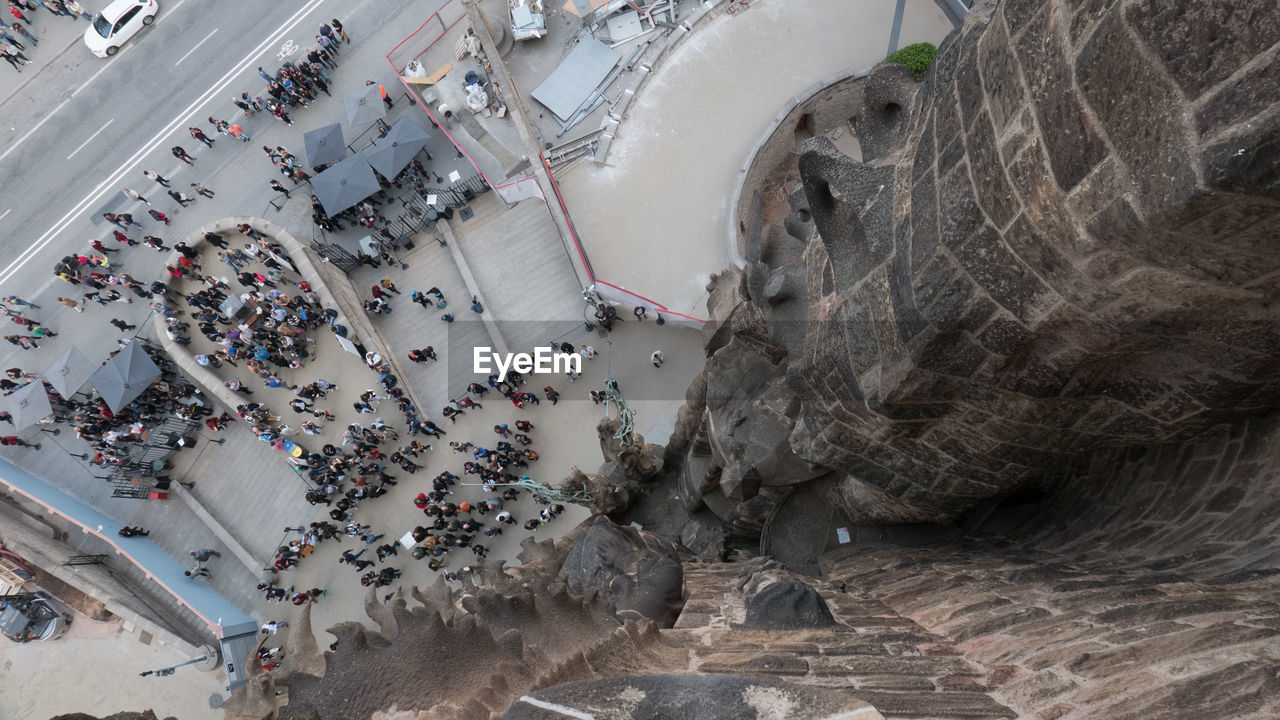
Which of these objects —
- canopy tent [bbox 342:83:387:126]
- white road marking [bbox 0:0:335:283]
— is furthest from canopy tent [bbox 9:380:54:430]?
canopy tent [bbox 342:83:387:126]

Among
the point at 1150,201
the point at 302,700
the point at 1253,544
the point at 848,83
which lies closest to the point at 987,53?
the point at 1150,201

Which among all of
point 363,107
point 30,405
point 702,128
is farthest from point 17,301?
point 702,128

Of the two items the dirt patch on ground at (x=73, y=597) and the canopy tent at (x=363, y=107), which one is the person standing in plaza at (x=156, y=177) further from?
the dirt patch on ground at (x=73, y=597)

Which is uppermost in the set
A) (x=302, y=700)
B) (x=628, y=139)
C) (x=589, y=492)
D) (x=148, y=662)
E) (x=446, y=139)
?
(x=446, y=139)

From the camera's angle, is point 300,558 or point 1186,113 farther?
point 300,558

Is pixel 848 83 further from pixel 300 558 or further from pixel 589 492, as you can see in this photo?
pixel 300 558

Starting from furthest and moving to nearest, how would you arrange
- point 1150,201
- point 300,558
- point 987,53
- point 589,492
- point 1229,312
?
1. point 300,558
2. point 589,492
3. point 987,53
4. point 1229,312
5. point 1150,201

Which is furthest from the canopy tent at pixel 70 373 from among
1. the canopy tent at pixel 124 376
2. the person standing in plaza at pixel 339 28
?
the person standing in plaza at pixel 339 28

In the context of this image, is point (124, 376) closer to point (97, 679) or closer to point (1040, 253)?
point (97, 679)
